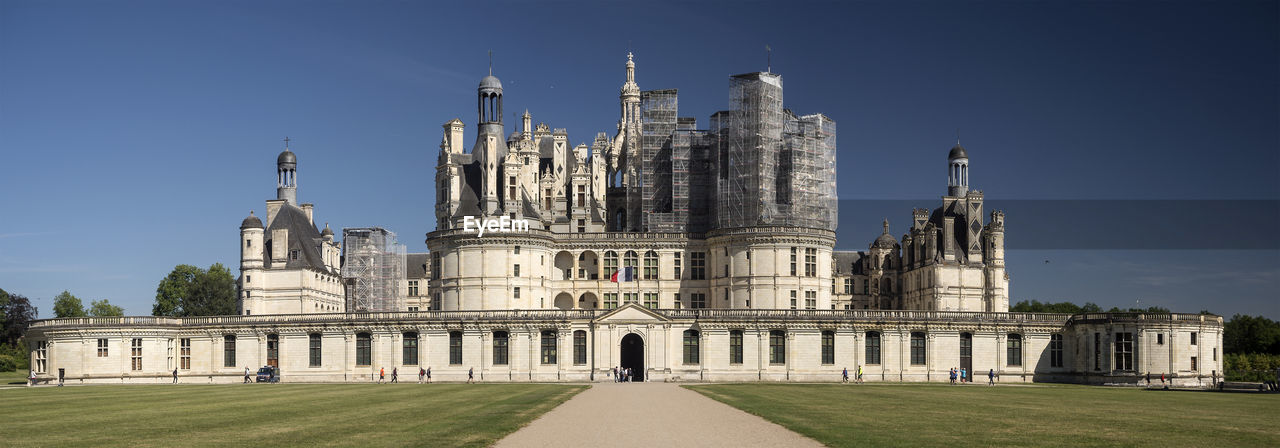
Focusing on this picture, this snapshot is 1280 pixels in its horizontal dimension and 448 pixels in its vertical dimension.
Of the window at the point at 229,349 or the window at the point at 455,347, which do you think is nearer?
the window at the point at 455,347

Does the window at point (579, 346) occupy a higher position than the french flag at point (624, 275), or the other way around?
the french flag at point (624, 275)

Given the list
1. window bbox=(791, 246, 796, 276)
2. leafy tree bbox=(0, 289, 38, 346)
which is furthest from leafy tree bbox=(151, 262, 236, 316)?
window bbox=(791, 246, 796, 276)

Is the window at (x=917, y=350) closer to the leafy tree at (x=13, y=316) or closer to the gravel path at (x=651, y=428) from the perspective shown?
the gravel path at (x=651, y=428)

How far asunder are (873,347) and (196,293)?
74.3m

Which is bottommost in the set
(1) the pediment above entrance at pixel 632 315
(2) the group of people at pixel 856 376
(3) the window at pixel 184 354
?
(2) the group of people at pixel 856 376

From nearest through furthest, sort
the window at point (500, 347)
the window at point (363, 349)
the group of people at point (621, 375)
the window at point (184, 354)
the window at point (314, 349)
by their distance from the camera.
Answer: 1. the group of people at point (621, 375)
2. the window at point (500, 347)
3. the window at point (363, 349)
4. the window at point (314, 349)
5. the window at point (184, 354)

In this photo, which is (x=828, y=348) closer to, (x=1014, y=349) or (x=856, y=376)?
(x=856, y=376)

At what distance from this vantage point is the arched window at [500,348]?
263ft

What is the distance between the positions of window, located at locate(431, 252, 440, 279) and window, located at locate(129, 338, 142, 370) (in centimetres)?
2294

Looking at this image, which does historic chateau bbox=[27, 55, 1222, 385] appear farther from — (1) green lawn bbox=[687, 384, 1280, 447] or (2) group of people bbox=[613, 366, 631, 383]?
(1) green lawn bbox=[687, 384, 1280, 447]

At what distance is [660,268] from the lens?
311ft

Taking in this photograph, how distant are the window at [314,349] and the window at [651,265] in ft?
88.6

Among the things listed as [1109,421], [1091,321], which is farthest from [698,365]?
[1109,421]

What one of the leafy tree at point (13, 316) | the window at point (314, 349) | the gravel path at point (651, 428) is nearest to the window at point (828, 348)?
the gravel path at point (651, 428)
